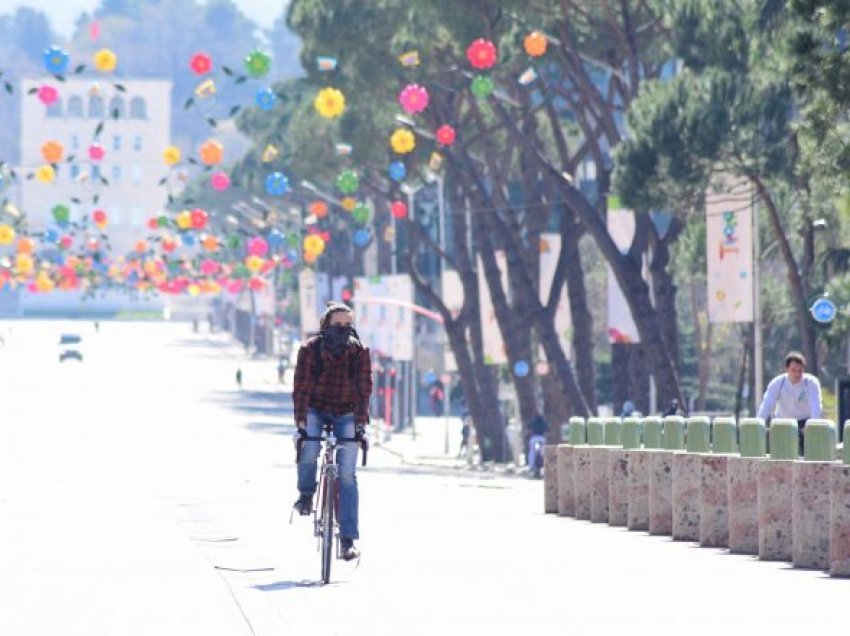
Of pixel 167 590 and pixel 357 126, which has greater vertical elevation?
pixel 357 126

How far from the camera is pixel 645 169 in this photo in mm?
43219

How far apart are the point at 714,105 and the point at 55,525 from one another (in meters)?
19.2

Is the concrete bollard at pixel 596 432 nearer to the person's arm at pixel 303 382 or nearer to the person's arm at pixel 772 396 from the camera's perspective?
the person's arm at pixel 772 396

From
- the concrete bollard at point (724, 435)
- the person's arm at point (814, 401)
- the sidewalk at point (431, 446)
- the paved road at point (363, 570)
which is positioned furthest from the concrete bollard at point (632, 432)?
the sidewalk at point (431, 446)

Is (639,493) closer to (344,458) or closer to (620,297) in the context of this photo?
(344,458)

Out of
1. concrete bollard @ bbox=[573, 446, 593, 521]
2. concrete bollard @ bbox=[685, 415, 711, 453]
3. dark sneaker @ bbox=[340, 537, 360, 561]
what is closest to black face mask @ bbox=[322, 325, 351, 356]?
dark sneaker @ bbox=[340, 537, 360, 561]

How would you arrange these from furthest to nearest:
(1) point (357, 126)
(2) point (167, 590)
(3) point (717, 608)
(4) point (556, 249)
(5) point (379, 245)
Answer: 1. (5) point (379, 245)
2. (1) point (357, 126)
3. (4) point (556, 249)
4. (2) point (167, 590)
5. (3) point (717, 608)

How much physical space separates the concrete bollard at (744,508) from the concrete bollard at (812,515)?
65.0 inches

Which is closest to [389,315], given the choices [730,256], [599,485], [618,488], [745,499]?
[730,256]

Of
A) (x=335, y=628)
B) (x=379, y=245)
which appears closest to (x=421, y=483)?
(x=335, y=628)

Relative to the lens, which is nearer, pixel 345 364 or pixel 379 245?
pixel 345 364

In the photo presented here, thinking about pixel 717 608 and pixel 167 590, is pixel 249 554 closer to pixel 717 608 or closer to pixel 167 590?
pixel 167 590

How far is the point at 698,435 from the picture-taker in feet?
77.9

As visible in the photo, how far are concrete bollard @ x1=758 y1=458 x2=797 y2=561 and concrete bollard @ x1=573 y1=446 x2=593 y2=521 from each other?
7.12 m
